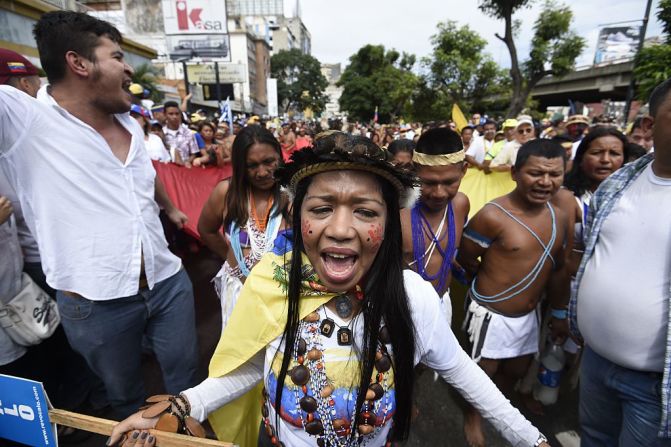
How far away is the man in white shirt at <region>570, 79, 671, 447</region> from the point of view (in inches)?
57.3

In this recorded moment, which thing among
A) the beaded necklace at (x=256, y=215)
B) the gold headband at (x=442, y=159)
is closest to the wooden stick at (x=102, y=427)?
the beaded necklace at (x=256, y=215)

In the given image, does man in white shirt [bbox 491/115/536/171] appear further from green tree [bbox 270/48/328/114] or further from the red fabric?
green tree [bbox 270/48/328/114]

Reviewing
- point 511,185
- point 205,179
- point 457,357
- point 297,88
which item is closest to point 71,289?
point 457,357

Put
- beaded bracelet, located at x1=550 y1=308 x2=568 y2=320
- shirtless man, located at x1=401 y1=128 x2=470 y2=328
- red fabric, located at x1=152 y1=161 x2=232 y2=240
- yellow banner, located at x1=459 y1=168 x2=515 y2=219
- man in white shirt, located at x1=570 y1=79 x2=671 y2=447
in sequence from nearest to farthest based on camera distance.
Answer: man in white shirt, located at x1=570 y1=79 x2=671 y2=447 → shirtless man, located at x1=401 y1=128 x2=470 y2=328 → beaded bracelet, located at x1=550 y1=308 x2=568 y2=320 → yellow banner, located at x1=459 y1=168 x2=515 y2=219 → red fabric, located at x1=152 y1=161 x2=232 y2=240

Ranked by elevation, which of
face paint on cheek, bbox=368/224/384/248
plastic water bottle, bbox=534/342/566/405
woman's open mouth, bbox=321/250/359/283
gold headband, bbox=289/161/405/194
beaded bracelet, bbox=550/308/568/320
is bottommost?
plastic water bottle, bbox=534/342/566/405

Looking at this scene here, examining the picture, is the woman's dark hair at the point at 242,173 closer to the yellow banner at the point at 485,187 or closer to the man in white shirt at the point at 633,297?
the man in white shirt at the point at 633,297

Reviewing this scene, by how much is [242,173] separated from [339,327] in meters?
1.55

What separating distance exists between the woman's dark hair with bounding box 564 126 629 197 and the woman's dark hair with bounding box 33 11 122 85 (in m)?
3.69

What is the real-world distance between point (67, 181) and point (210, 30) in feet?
69.2

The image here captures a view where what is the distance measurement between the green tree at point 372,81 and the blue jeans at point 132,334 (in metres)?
44.4

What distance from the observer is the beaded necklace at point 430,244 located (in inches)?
96.0

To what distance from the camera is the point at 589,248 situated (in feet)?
5.81

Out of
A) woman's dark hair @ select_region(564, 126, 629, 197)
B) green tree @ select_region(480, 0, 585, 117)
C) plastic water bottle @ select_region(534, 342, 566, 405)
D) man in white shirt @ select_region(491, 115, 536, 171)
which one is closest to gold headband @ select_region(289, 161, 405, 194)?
plastic water bottle @ select_region(534, 342, 566, 405)

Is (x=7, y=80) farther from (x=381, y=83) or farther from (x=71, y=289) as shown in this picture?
(x=381, y=83)
